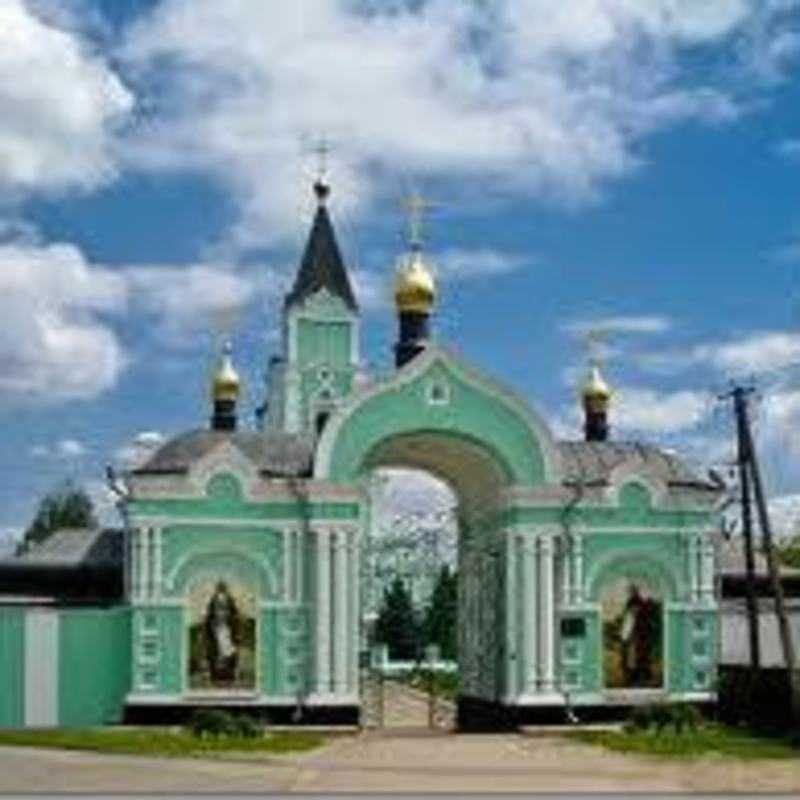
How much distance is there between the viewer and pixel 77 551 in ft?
144

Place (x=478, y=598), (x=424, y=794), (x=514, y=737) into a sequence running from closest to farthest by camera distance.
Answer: (x=424, y=794) < (x=514, y=737) < (x=478, y=598)

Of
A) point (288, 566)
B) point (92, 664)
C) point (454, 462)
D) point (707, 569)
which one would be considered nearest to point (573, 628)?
point (707, 569)

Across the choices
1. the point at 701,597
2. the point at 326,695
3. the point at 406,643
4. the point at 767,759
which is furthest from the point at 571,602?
the point at 406,643

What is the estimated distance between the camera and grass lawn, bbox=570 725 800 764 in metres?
31.8

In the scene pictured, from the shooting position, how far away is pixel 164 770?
2789 cm

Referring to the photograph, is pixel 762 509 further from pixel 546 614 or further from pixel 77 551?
pixel 77 551

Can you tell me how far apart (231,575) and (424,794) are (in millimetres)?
15044

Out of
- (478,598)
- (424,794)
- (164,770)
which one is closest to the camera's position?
(424,794)

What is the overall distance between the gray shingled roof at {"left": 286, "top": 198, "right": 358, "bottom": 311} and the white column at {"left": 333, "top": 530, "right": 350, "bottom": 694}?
2907 cm

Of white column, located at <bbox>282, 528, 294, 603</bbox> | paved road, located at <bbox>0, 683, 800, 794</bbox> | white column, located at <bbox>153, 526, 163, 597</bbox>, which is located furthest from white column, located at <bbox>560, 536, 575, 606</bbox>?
white column, located at <bbox>153, 526, 163, 597</bbox>

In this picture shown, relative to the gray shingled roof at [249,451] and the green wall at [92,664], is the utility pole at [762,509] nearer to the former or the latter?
the gray shingled roof at [249,451]

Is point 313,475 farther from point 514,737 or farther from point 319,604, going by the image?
point 514,737

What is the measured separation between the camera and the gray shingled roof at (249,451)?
40156mm

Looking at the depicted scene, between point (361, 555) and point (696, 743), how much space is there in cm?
923
